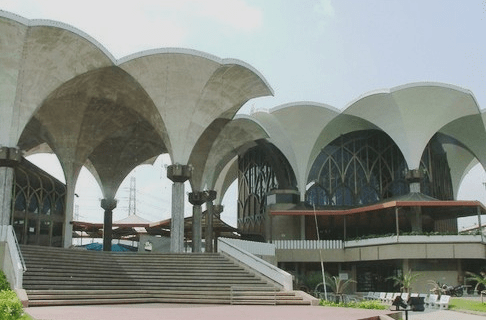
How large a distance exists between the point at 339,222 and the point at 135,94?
1909 centimetres

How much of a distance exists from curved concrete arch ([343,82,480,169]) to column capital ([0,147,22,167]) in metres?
22.6

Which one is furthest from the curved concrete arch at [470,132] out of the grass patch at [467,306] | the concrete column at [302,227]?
the grass patch at [467,306]

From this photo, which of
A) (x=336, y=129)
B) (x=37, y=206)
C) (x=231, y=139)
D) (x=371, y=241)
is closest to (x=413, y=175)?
(x=371, y=241)

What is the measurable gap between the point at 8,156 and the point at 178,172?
9.02 m

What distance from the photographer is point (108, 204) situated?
131ft

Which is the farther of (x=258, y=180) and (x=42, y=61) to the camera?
(x=258, y=180)

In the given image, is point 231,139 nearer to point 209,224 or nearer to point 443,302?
point 209,224

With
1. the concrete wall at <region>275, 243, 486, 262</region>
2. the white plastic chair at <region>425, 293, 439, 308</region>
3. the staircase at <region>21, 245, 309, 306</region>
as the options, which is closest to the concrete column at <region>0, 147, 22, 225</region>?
the staircase at <region>21, 245, 309, 306</region>

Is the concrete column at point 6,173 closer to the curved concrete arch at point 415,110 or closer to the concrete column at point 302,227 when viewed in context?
the concrete column at point 302,227

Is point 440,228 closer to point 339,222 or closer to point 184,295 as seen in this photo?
point 339,222

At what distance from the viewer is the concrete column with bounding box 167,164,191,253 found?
30.1m

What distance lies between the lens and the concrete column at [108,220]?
39156 mm

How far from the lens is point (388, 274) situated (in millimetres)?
36594

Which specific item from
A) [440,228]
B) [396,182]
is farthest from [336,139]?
[440,228]
